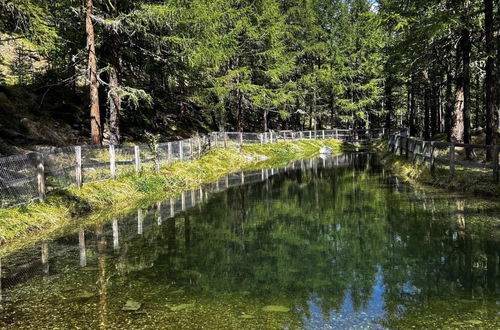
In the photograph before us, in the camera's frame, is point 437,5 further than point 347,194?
Yes

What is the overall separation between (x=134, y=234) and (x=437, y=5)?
1800 centimetres

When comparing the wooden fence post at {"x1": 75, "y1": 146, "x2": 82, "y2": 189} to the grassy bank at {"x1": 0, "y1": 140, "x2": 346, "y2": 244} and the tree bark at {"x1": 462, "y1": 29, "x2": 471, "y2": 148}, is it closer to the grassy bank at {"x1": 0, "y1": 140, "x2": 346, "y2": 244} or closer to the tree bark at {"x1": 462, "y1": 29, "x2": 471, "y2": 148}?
the grassy bank at {"x1": 0, "y1": 140, "x2": 346, "y2": 244}

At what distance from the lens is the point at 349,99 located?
49719 mm

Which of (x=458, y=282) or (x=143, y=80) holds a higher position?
(x=143, y=80)

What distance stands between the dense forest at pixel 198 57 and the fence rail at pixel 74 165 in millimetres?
2123

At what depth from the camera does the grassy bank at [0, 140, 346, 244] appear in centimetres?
932

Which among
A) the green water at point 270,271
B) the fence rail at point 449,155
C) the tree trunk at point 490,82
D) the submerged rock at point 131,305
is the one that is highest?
the tree trunk at point 490,82

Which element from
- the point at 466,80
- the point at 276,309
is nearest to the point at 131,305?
the point at 276,309

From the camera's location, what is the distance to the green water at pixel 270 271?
15.6 feet

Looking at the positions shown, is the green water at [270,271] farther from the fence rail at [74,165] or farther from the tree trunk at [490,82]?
the tree trunk at [490,82]

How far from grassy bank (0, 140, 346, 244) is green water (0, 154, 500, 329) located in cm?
110

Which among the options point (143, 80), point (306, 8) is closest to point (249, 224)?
point (143, 80)

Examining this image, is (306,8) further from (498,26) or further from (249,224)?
(249,224)

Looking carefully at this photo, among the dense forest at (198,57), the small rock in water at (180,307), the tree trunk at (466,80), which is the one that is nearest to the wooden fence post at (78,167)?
the dense forest at (198,57)
